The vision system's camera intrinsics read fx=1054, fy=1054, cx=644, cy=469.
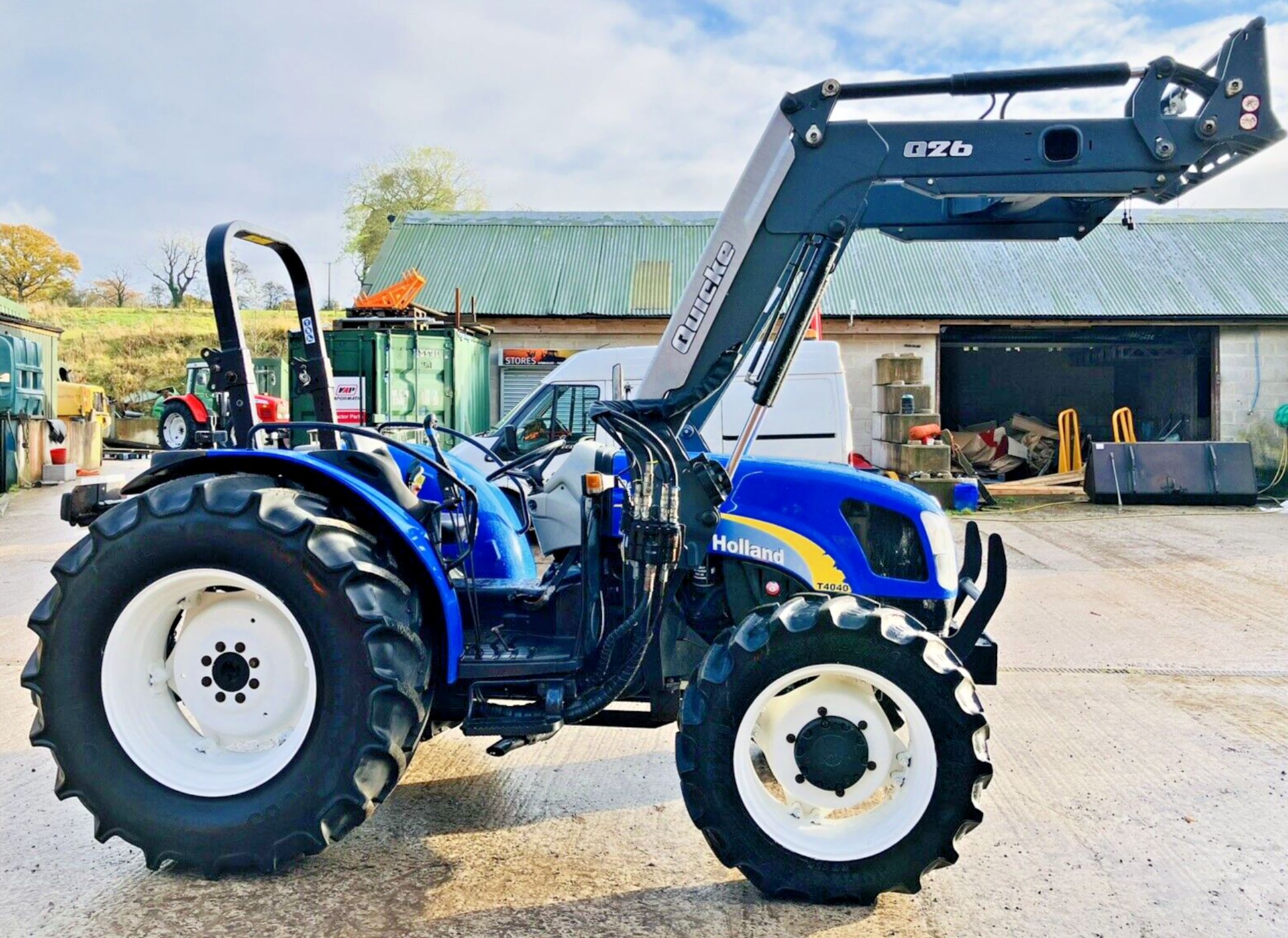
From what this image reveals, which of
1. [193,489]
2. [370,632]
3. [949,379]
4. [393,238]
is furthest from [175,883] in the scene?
[949,379]

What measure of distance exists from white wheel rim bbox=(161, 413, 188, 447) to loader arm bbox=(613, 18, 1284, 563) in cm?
1967

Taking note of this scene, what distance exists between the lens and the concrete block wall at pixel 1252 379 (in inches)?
764

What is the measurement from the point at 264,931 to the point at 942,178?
3012 mm

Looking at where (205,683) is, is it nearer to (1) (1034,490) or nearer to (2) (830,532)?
(2) (830,532)

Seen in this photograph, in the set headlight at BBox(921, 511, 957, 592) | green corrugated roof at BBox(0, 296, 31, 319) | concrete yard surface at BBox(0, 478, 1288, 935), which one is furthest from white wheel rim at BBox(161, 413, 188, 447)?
headlight at BBox(921, 511, 957, 592)

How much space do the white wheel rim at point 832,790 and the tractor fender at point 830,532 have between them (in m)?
0.50

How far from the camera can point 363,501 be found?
3.41 m

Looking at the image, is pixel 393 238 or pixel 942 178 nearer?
pixel 942 178

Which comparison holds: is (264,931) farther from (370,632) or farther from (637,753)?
(637,753)

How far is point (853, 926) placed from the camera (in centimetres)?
302

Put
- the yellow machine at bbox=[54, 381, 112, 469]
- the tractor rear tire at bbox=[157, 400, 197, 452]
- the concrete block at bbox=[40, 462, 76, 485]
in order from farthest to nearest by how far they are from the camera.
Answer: the tractor rear tire at bbox=[157, 400, 197, 452], the yellow machine at bbox=[54, 381, 112, 469], the concrete block at bbox=[40, 462, 76, 485]

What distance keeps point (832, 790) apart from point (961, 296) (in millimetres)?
18248

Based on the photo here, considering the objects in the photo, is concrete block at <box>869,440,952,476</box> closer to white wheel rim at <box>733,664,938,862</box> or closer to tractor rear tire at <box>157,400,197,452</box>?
white wheel rim at <box>733,664,938,862</box>

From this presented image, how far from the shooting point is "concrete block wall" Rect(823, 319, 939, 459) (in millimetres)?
19250
